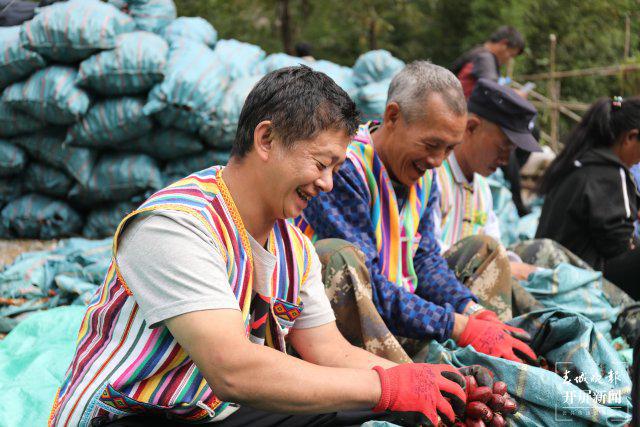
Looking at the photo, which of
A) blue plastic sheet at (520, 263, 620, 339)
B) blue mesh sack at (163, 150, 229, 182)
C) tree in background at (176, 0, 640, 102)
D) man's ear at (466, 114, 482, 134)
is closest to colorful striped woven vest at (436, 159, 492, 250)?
man's ear at (466, 114, 482, 134)

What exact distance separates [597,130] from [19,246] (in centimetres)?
351

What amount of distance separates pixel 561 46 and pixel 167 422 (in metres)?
10.6

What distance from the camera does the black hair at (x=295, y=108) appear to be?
5.17 ft

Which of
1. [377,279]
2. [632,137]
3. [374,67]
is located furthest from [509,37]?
[377,279]

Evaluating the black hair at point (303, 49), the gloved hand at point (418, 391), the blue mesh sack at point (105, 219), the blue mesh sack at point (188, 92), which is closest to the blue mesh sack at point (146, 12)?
the blue mesh sack at point (188, 92)

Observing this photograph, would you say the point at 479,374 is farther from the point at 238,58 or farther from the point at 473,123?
the point at 238,58

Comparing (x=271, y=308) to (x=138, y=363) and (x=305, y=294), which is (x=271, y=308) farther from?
(x=138, y=363)

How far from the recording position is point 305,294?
1836 millimetres

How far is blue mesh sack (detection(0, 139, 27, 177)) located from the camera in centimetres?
451

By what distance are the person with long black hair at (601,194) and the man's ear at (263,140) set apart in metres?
2.36

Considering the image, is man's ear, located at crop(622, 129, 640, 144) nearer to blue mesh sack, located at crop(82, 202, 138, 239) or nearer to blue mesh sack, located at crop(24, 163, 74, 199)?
blue mesh sack, located at crop(82, 202, 138, 239)

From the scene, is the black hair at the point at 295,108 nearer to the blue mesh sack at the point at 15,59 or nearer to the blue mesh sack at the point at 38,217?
the blue mesh sack at the point at 15,59

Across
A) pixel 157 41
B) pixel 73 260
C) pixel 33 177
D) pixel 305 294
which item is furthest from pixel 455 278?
pixel 33 177

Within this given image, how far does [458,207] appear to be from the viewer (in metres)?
3.21
